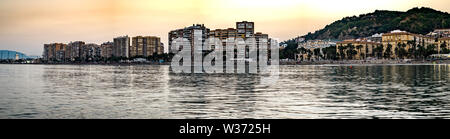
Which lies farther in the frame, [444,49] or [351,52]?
[351,52]

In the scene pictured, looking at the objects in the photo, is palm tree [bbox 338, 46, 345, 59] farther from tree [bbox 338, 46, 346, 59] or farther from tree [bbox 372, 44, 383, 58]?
tree [bbox 372, 44, 383, 58]

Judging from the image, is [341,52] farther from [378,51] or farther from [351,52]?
[378,51]

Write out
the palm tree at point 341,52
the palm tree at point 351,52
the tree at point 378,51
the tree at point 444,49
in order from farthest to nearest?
the palm tree at point 341,52, the palm tree at point 351,52, the tree at point 378,51, the tree at point 444,49

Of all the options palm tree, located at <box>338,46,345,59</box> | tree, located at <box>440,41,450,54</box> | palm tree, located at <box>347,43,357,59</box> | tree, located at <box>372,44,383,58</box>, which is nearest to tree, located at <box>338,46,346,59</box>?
palm tree, located at <box>338,46,345,59</box>

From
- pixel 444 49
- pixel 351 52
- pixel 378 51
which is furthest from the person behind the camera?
pixel 351 52

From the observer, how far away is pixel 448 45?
194m

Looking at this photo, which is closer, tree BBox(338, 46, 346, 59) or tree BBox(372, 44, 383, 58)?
tree BBox(372, 44, 383, 58)

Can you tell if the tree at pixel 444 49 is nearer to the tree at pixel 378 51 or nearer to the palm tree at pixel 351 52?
the tree at pixel 378 51

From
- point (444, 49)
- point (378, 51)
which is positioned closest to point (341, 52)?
point (378, 51)

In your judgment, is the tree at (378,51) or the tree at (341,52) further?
the tree at (341,52)

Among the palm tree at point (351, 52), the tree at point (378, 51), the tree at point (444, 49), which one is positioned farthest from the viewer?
the palm tree at point (351, 52)

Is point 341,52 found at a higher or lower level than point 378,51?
lower

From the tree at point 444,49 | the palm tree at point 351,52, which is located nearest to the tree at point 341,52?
the palm tree at point 351,52
